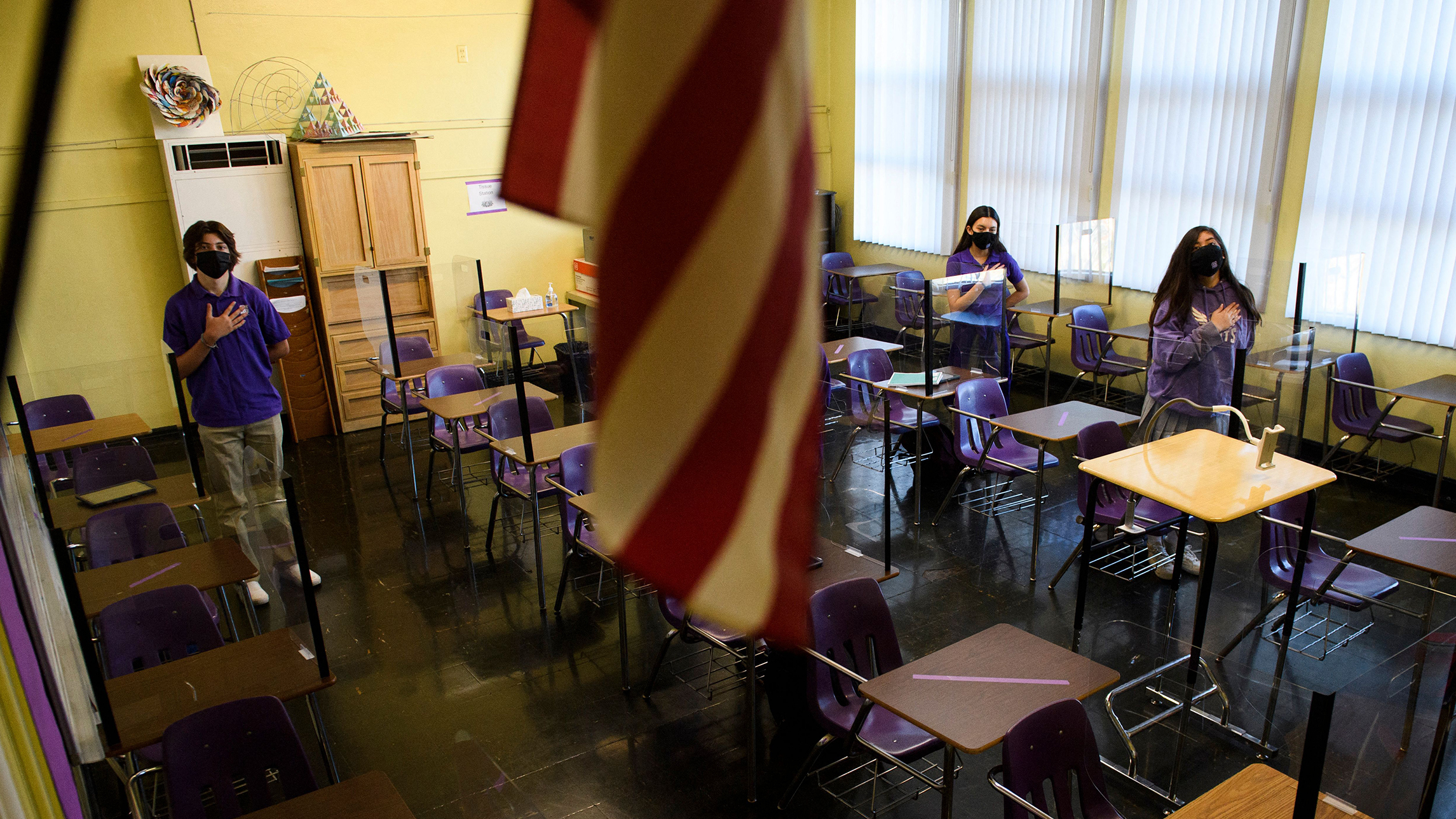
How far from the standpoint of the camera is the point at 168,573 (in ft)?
12.7

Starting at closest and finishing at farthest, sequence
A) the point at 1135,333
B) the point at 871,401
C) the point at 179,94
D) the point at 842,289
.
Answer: the point at 871,401 < the point at 179,94 < the point at 1135,333 < the point at 842,289

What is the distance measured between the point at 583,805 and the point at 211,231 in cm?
320

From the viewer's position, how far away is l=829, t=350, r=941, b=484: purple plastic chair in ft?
21.6

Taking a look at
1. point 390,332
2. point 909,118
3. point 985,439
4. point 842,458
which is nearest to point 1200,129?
point 909,118

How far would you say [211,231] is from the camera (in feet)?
15.4

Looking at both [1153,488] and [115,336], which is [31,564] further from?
[115,336]

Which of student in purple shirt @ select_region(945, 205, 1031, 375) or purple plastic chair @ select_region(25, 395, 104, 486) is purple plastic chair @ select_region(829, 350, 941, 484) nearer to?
student in purple shirt @ select_region(945, 205, 1031, 375)

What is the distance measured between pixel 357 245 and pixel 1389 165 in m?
7.68

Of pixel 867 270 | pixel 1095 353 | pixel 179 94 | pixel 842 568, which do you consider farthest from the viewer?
pixel 867 270

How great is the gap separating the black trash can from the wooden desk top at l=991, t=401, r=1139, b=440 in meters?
4.22

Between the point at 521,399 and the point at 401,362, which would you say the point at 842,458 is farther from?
the point at 401,362

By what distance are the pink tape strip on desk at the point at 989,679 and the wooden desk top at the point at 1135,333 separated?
4.66 metres

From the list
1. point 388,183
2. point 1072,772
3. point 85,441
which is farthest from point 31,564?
point 388,183

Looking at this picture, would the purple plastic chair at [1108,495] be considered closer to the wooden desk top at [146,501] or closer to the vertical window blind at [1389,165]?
the vertical window blind at [1389,165]
